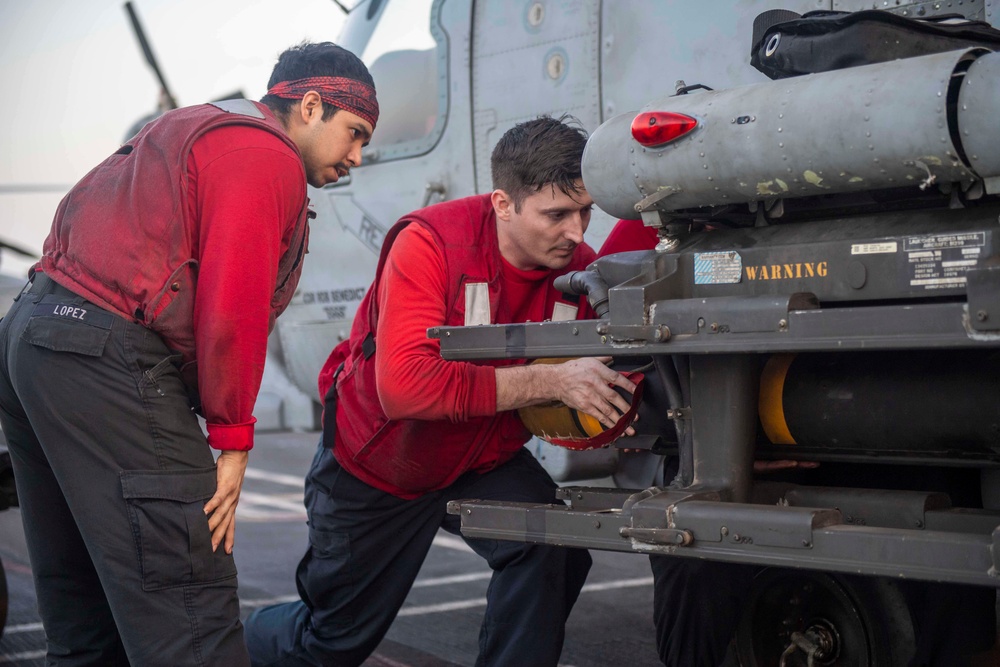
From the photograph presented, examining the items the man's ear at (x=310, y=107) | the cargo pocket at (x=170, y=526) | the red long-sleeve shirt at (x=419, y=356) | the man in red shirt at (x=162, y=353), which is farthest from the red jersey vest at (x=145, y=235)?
the red long-sleeve shirt at (x=419, y=356)

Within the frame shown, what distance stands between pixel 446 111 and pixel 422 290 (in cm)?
193

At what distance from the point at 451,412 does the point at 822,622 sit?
1192 mm

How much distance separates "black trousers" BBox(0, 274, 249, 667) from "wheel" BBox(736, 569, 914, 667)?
1.47 metres

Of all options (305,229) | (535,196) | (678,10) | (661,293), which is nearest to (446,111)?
(678,10)

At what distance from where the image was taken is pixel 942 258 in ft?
7.01

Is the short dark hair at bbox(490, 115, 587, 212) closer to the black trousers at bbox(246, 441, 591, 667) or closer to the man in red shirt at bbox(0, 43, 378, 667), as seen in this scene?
the man in red shirt at bbox(0, 43, 378, 667)

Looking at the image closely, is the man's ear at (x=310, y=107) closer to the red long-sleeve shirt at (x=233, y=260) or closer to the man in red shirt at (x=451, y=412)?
the red long-sleeve shirt at (x=233, y=260)

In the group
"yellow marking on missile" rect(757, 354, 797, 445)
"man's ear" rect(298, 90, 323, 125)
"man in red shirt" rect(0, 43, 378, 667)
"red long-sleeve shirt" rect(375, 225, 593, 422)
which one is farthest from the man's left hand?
"yellow marking on missile" rect(757, 354, 797, 445)

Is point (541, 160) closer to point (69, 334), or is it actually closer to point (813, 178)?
point (813, 178)

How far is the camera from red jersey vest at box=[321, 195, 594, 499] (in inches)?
123

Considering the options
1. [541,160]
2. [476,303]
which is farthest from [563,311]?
[541,160]

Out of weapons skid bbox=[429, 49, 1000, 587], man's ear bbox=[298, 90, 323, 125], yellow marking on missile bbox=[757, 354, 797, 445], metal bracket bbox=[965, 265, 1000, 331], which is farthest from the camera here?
man's ear bbox=[298, 90, 323, 125]

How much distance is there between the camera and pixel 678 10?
12.6 feet

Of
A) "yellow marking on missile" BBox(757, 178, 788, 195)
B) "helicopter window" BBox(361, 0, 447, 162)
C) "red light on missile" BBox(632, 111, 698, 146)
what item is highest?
"helicopter window" BBox(361, 0, 447, 162)
